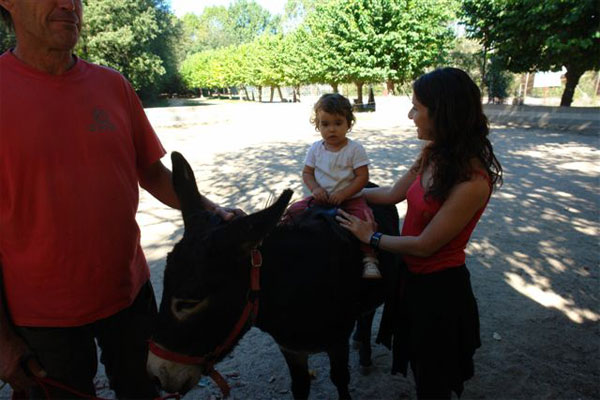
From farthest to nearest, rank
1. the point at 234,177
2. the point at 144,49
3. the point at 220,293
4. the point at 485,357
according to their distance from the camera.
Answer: the point at 144,49 → the point at 234,177 → the point at 485,357 → the point at 220,293

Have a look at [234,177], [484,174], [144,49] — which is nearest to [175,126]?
[234,177]

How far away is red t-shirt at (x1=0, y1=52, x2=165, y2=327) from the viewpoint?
1.64 meters

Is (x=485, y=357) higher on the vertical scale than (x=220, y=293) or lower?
lower

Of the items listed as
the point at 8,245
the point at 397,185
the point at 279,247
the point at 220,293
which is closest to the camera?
the point at 8,245

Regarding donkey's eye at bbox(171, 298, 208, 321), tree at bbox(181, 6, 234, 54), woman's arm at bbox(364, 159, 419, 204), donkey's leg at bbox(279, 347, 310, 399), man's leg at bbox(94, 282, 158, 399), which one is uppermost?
tree at bbox(181, 6, 234, 54)

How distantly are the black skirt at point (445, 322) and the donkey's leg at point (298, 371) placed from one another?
798 millimetres

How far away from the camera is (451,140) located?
1.92m

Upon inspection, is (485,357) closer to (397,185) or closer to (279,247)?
(397,185)

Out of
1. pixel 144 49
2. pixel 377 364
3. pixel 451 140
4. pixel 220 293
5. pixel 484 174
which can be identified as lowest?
pixel 377 364

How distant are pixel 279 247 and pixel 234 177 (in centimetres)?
723

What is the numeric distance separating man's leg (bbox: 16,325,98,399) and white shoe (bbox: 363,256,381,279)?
5.29 ft

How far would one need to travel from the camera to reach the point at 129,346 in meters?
2.08

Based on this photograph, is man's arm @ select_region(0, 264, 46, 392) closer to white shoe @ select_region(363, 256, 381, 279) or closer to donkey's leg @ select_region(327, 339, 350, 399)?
donkey's leg @ select_region(327, 339, 350, 399)

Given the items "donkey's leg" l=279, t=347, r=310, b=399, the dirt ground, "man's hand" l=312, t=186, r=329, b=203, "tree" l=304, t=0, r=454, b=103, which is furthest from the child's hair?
"tree" l=304, t=0, r=454, b=103
